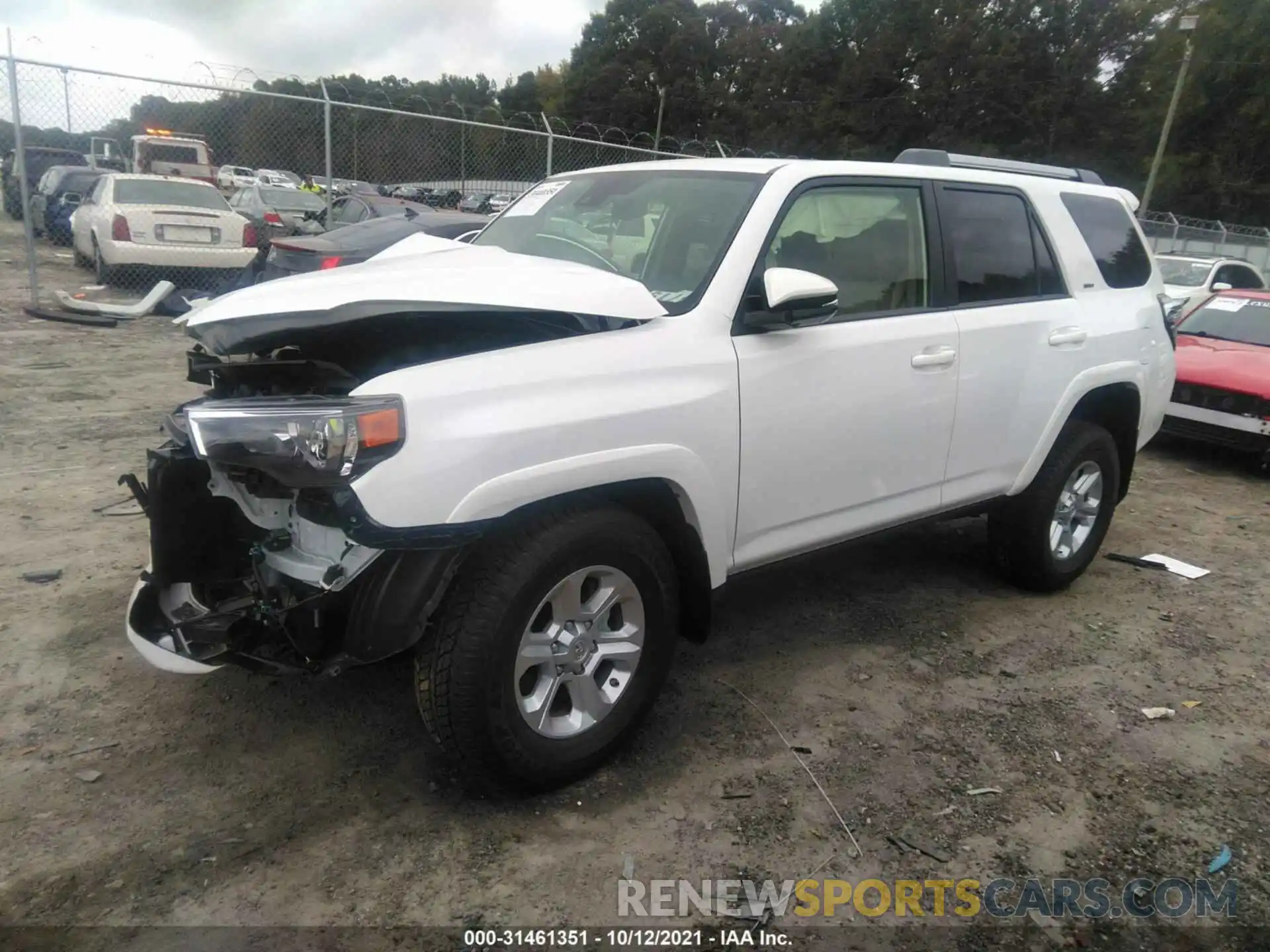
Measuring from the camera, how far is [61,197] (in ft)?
55.6

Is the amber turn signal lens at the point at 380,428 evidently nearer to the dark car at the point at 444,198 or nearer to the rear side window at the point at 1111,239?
the rear side window at the point at 1111,239

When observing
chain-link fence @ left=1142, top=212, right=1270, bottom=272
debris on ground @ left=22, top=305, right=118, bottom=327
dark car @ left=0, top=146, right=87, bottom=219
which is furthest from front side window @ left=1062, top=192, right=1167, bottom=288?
chain-link fence @ left=1142, top=212, right=1270, bottom=272

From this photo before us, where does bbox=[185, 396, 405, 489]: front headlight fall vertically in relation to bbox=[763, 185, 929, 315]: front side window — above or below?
below

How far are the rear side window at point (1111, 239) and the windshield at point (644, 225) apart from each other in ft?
6.68

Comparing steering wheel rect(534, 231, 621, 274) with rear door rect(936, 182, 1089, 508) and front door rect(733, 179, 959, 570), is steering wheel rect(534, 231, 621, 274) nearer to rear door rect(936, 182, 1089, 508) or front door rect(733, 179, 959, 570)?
front door rect(733, 179, 959, 570)

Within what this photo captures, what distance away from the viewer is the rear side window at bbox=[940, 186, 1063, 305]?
3820 mm

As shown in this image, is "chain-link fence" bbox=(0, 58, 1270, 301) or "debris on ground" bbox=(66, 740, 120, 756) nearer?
"debris on ground" bbox=(66, 740, 120, 756)

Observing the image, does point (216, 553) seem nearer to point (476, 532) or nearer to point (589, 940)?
point (476, 532)

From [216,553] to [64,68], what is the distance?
8.82 meters

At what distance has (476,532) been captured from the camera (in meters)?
2.38

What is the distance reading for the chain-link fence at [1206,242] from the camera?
23109 millimetres

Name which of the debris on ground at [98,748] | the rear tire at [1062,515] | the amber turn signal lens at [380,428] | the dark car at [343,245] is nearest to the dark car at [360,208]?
the dark car at [343,245]

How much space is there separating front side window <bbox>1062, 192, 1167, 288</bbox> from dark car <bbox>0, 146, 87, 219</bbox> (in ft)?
61.7

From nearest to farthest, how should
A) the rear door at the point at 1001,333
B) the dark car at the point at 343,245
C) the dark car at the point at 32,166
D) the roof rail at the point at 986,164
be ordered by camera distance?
the rear door at the point at 1001,333
the roof rail at the point at 986,164
the dark car at the point at 343,245
the dark car at the point at 32,166
